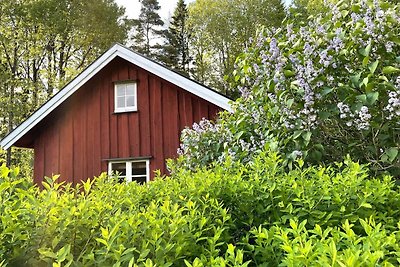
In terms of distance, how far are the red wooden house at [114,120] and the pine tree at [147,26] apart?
75.6ft

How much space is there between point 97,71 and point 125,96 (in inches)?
38.3

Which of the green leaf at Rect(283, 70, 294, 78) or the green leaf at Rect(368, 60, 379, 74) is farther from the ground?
the green leaf at Rect(283, 70, 294, 78)

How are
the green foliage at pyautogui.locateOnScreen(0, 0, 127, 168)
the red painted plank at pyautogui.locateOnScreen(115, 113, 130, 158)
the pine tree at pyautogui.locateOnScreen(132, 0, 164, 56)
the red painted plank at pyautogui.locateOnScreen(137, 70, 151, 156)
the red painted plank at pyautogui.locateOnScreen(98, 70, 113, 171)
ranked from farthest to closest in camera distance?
the pine tree at pyautogui.locateOnScreen(132, 0, 164, 56), the green foliage at pyautogui.locateOnScreen(0, 0, 127, 168), the red painted plank at pyautogui.locateOnScreen(98, 70, 113, 171), the red painted plank at pyautogui.locateOnScreen(115, 113, 130, 158), the red painted plank at pyautogui.locateOnScreen(137, 70, 151, 156)

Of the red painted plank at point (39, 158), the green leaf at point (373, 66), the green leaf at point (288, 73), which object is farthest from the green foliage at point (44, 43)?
the green leaf at point (373, 66)

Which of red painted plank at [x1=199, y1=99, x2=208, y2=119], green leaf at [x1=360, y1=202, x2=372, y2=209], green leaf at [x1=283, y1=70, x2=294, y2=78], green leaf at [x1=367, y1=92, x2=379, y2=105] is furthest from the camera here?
red painted plank at [x1=199, y1=99, x2=208, y2=119]

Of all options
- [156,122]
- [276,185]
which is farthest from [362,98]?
[156,122]

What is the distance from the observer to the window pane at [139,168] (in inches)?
407

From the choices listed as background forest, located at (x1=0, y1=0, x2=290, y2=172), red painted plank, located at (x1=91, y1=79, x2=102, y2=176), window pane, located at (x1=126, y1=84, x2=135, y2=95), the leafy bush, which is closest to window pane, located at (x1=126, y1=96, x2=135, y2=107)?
window pane, located at (x1=126, y1=84, x2=135, y2=95)

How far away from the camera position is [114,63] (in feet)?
35.4

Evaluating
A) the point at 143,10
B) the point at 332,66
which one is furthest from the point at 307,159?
the point at 143,10

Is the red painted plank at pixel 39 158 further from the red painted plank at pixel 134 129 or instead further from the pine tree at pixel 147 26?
the pine tree at pixel 147 26

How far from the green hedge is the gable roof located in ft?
23.8

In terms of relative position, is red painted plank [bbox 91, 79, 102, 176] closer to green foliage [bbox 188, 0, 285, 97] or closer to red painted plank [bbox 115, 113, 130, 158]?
red painted plank [bbox 115, 113, 130, 158]

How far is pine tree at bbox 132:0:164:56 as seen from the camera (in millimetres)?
33500
